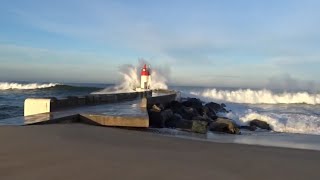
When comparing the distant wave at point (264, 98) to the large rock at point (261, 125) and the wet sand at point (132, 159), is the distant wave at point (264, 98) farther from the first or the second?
the wet sand at point (132, 159)

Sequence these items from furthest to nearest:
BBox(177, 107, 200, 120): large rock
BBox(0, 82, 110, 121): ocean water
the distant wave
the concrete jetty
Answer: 1. the distant wave
2. BBox(0, 82, 110, 121): ocean water
3. BBox(177, 107, 200, 120): large rock
4. the concrete jetty

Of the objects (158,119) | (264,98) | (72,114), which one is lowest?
(158,119)

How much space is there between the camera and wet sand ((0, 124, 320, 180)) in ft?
14.9

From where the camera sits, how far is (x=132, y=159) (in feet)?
17.6

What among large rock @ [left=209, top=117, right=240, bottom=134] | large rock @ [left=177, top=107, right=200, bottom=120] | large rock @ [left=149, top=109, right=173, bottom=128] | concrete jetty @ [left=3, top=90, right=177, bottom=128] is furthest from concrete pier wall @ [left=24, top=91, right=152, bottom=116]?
large rock @ [left=209, top=117, right=240, bottom=134]

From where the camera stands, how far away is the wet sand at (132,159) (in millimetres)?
4555

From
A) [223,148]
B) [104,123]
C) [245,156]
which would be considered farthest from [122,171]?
[104,123]

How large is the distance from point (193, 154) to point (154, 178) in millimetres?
1737

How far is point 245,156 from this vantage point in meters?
5.96

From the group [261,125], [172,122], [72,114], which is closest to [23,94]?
[261,125]

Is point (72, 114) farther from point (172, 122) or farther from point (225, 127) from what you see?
point (225, 127)

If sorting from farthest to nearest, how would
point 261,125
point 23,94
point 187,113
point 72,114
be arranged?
point 23,94
point 187,113
point 261,125
point 72,114

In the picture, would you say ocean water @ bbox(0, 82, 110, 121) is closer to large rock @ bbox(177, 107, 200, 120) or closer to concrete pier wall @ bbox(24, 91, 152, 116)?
concrete pier wall @ bbox(24, 91, 152, 116)

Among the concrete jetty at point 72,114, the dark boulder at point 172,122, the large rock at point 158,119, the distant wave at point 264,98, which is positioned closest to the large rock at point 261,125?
the dark boulder at point 172,122
